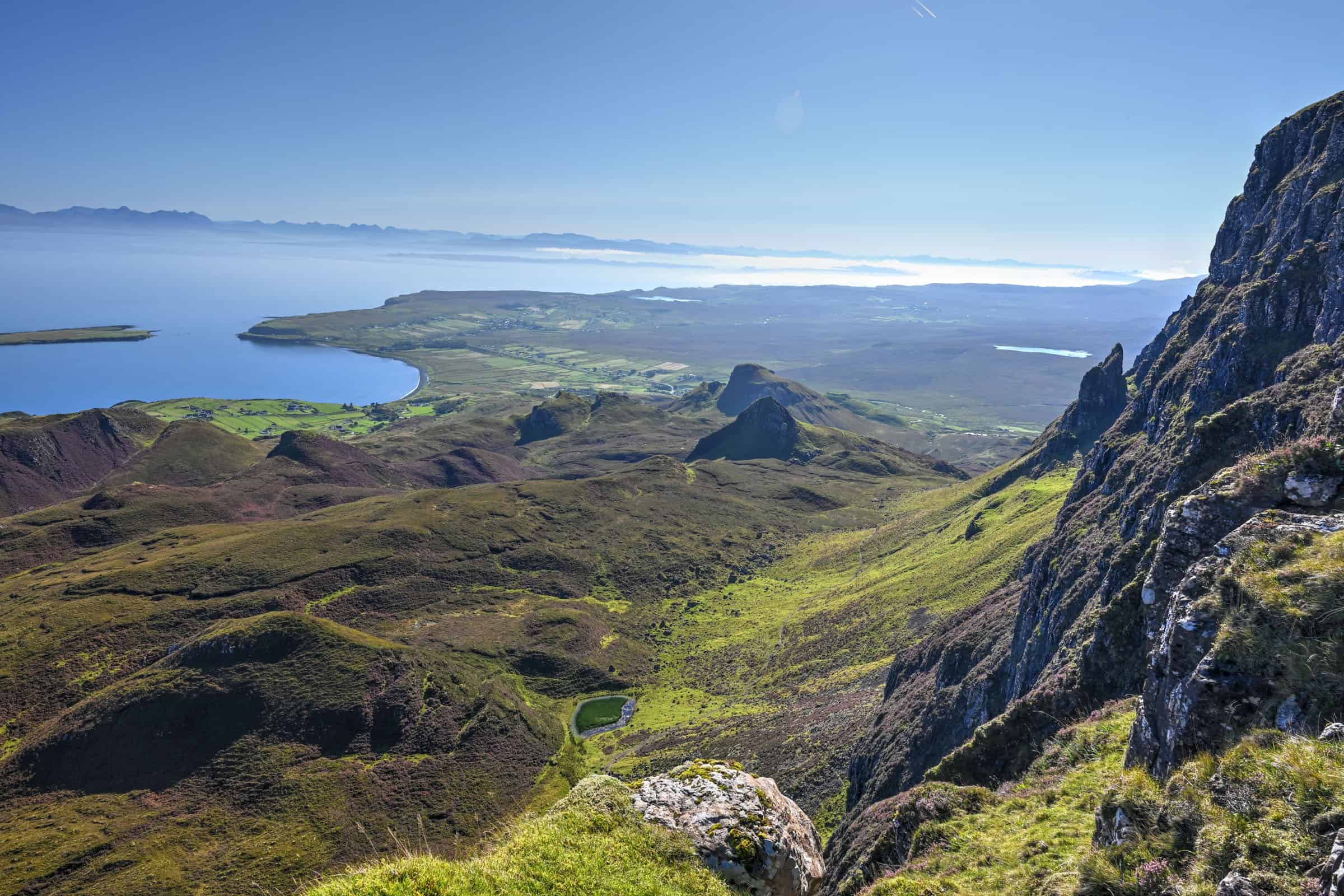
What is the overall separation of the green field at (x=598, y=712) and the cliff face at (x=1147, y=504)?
1518 inches

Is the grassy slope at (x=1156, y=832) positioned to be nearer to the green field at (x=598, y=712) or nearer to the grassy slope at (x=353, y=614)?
the grassy slope at (x=353, y=614)

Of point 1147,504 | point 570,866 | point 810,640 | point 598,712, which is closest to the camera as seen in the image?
point 570,866

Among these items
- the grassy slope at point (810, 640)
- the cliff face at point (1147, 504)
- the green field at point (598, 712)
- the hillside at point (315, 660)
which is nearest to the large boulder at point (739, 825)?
the cliff face at point (1147, 504)

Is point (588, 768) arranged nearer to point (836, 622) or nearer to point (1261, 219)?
point (836, 622)

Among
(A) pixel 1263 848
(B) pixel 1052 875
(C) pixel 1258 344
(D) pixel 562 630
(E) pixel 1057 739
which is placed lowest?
(D) pixel 562 630

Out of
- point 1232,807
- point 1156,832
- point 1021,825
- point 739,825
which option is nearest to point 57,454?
point 739,825

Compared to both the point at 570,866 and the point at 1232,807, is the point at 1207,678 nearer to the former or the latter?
the point at 1232,807

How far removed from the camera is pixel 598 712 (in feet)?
279

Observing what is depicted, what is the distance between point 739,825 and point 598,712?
73052 millimetres

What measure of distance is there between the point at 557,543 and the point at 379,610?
41575 millimetres

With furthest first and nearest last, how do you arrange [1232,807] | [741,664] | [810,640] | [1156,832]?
[741,664] → [810,640] → [1156,832] → [1232,807]

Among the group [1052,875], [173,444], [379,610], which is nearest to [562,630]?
[379,610]

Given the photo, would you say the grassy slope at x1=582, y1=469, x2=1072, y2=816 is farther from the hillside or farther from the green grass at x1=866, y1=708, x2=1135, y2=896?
the green grass at x1=866, y1=708, x2=1135, y2=896

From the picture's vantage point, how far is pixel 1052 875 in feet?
45.6
